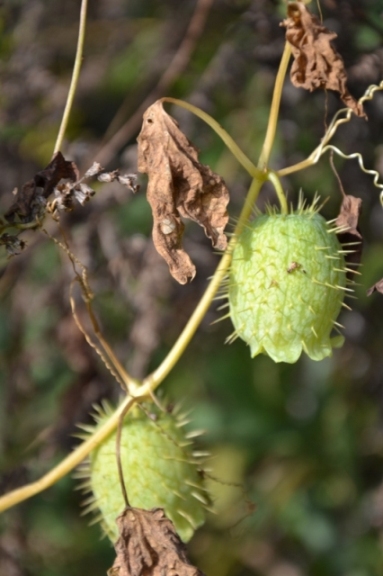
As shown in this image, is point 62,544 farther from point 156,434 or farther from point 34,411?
point 156,434

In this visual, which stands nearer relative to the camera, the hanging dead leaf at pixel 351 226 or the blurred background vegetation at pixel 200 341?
the hanging dead leaf at pixel 351 226

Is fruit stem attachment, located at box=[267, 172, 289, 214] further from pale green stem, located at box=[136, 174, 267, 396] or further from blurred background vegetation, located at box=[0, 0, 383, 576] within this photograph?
blurred background vegetation, located at box=[0, 0, 383, 576]

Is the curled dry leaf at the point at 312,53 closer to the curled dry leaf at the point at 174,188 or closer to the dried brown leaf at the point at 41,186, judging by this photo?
the curled dry leaf at the point at 174,188

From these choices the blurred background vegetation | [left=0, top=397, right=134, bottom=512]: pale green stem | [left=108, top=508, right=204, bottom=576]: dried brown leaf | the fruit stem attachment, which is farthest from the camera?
the blurred background vegetation


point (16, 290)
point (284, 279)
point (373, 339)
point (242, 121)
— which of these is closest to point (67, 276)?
point (16, 290)

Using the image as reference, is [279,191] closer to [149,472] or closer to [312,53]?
[312,53]

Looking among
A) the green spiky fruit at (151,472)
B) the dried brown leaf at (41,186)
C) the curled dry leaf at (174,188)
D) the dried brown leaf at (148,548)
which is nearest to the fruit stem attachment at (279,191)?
the curled dry leaf at (174,188)

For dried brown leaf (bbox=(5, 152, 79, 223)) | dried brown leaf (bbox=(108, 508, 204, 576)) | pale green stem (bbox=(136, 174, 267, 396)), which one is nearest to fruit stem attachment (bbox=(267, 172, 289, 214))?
pale green stem (bbox=(136, 174, 267, 396))
